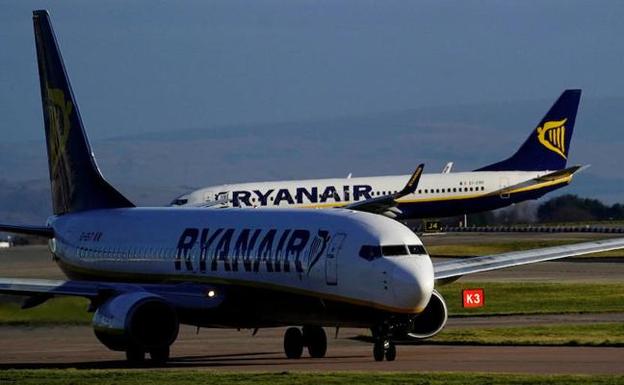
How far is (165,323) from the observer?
3581cm

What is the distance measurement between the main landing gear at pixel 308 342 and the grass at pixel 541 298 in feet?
43.9

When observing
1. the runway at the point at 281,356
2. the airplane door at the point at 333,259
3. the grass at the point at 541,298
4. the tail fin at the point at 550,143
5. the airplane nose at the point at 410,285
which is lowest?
the runway at the point at 281,356

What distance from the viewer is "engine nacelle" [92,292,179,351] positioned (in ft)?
115

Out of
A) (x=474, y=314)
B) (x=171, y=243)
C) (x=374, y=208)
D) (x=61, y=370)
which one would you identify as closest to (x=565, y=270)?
(x=374, y=208)

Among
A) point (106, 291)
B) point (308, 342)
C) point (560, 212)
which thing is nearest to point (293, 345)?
point (308, 342)

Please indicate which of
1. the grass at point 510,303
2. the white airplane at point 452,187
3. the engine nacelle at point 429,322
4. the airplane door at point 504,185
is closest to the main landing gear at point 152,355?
the engine nacelle at point 429,322

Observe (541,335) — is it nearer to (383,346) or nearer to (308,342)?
(308,342)

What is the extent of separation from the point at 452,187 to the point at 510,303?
51372mm

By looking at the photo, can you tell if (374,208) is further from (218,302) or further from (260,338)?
(218,302)

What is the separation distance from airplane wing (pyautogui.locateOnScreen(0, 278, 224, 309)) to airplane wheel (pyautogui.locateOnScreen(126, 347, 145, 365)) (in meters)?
1.74

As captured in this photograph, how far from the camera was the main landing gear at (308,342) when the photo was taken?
123 ft

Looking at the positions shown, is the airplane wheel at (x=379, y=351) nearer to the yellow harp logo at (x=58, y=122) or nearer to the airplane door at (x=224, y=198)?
the yellow harp logo at (x=58, y=122)

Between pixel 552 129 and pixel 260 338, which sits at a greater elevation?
pixel 552 129

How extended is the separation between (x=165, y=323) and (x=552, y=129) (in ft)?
274
